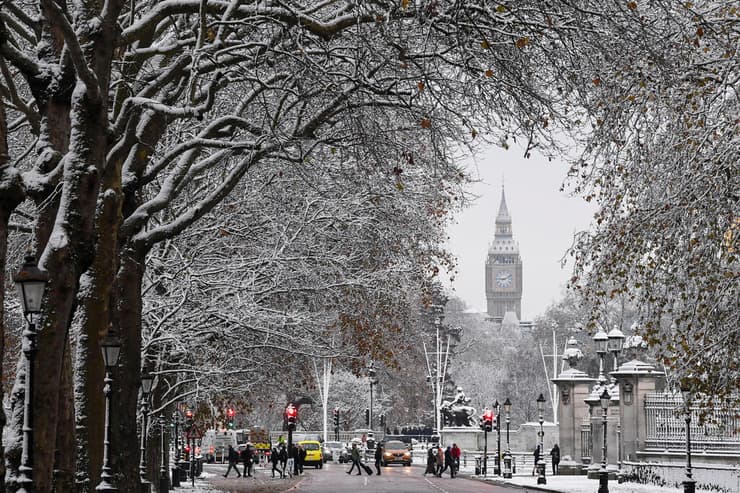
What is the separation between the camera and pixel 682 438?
38094 mm

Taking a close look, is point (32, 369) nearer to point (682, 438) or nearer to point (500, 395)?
point (682, 438)

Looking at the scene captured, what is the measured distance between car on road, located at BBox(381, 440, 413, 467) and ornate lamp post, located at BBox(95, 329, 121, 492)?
53649 mm

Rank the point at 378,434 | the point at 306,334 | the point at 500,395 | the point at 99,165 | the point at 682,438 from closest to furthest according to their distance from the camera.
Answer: the point at 99,165, the point at 306,334, the point at 682,438, the point at 378,434, the point at 500,395

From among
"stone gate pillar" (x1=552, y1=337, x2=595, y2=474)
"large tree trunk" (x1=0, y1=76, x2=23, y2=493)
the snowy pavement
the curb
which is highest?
"large tree trunk" (x1=0, y1=76, x2=23, y2=493)

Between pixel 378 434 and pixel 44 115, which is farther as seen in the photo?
pixel 378 434

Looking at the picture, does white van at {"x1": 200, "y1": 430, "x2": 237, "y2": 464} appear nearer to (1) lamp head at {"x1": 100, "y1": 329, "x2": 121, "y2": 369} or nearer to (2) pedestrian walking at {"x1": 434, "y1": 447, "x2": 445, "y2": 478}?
(2) pedestrian walking at {"x1": 434, "y1": 447, "x2": 445, "y2": 478}

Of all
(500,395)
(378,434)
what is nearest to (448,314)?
(500,395)

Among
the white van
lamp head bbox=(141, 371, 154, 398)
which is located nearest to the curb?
lamp head bbox=(141, 371, 154, 398)

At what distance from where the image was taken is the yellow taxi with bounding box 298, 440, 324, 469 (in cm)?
6750

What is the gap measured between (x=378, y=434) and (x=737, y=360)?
251 ft

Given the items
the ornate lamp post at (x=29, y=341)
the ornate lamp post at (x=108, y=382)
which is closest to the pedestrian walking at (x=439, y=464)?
the ornate lamp post at (x=108, y=382)

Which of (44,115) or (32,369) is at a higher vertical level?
(44,115)

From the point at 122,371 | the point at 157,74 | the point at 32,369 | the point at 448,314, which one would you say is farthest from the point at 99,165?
the point at 448,314

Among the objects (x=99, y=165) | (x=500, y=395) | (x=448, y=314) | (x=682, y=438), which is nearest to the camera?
(x=99, y=165)
